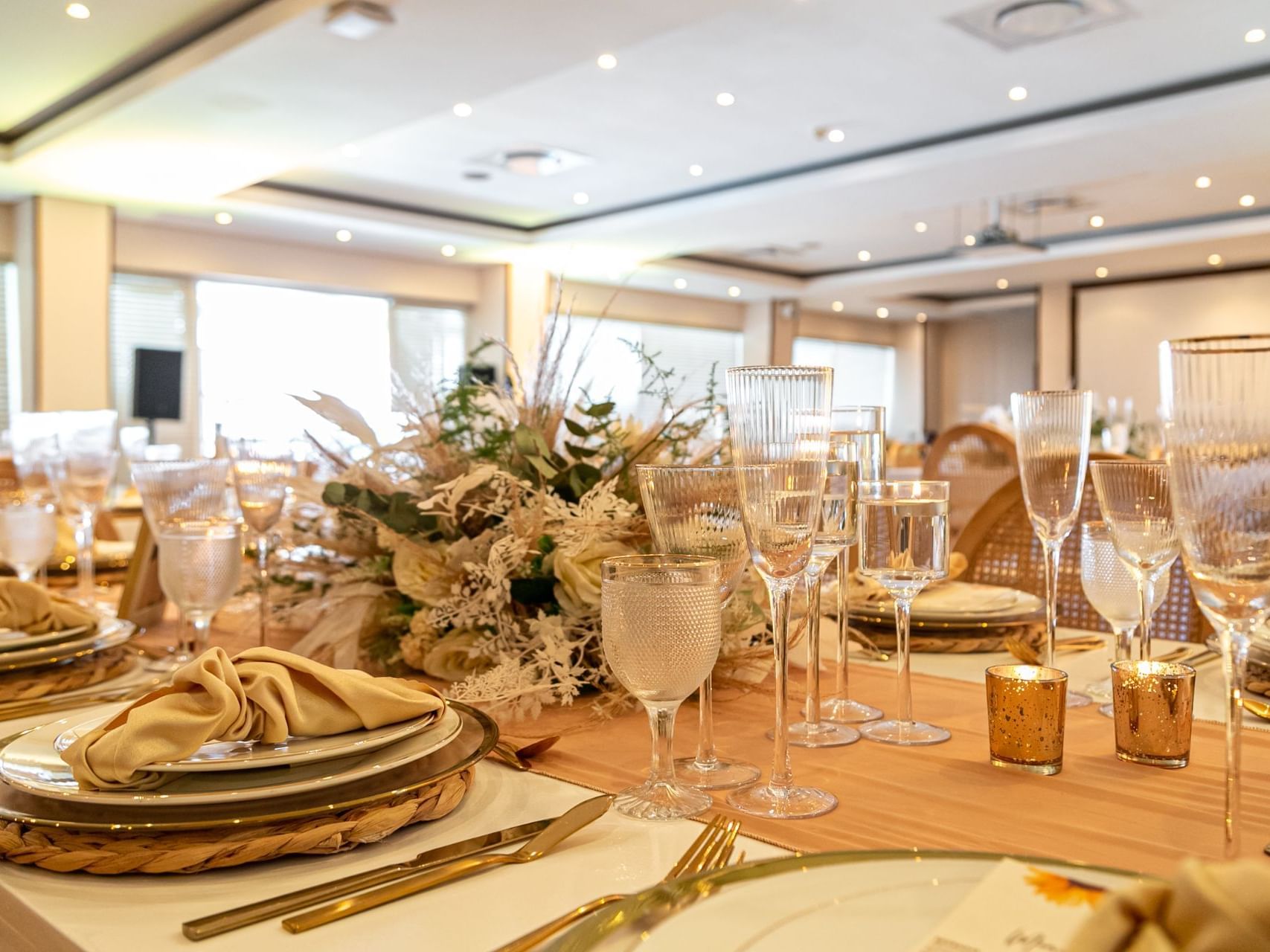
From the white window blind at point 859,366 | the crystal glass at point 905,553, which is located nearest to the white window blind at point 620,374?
the crystal glass at point 905,553

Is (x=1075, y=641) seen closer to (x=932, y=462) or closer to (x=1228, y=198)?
(x=932, y=462)

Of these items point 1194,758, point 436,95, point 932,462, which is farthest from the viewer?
point 436,95

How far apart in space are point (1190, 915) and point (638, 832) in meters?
0.41

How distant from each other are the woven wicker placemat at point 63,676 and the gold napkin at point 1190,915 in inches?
42.1

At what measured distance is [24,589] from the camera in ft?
4.23

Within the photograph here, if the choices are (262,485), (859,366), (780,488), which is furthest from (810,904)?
(859,366)

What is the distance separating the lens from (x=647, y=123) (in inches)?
287

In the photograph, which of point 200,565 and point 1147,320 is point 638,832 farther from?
point 1147,320

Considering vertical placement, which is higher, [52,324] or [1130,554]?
[52,324]

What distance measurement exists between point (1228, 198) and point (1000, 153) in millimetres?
3726

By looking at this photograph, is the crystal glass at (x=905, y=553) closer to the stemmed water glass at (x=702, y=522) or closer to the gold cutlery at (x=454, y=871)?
the stemmed water glass at (x=702, y=522)

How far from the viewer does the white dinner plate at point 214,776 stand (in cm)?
71

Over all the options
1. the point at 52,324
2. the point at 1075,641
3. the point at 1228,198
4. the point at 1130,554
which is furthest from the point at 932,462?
the point at 1228,198

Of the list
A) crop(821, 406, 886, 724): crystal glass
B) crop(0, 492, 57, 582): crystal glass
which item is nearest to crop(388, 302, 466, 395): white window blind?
crop(0, 492, 57, 582): crystal glass
